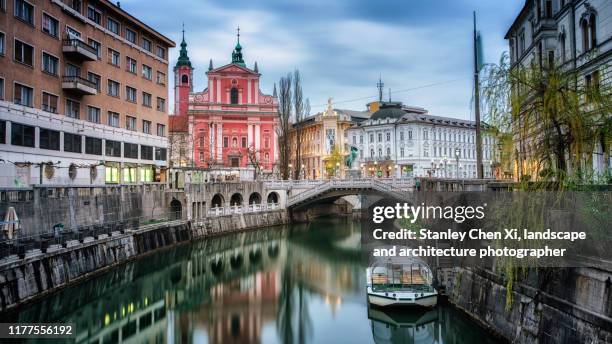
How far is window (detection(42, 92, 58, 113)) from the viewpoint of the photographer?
3625cm

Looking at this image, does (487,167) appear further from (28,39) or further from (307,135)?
(28,39)

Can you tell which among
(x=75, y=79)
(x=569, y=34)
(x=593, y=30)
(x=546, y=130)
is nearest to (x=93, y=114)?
(x=75, y=79)

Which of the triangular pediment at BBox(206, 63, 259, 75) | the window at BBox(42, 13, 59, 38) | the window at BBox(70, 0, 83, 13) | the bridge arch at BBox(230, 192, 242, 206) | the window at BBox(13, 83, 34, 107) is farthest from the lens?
the triangular pediment at BBox(206, 63, 259, 75)

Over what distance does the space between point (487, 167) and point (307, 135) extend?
1453 inches

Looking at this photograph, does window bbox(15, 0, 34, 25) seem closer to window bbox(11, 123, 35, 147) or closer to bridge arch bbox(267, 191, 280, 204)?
window bbox(11, 123, 35, 147)

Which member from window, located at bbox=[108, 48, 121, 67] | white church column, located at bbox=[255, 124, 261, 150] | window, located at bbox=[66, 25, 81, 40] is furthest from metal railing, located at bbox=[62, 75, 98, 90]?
white church column, located at bbox=[255, 124, 261, 150]

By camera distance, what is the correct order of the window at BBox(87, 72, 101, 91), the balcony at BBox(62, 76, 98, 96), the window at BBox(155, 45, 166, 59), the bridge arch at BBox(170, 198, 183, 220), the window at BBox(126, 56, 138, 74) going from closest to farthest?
the balcony at BBox(62, 76, 98, 96), the window at BBox(87, 72, 101, 91), the bridge arch at BBox(170, 198, 183, 220), the window at BBox(126, 56, 138, 74), the window at BBox(155, 45, 166, 59)

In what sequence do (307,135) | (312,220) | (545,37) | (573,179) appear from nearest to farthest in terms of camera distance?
(573,179) < (545,37) < (312,220) < (307,135)

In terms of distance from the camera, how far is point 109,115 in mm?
44844

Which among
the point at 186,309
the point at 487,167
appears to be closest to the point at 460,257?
the point at 186,309

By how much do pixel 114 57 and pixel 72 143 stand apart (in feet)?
33.4

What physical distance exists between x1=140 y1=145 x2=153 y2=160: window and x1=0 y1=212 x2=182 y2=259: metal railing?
11.3 meters

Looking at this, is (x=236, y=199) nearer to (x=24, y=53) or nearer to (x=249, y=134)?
(x=249, y=134)

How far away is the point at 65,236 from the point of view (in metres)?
26.7
